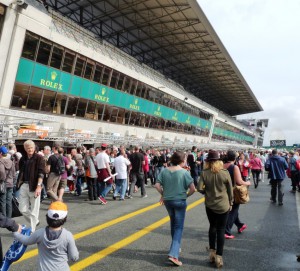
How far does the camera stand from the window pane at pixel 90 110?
78.6 feet

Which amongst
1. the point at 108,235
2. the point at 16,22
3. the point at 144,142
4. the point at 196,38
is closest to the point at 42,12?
the point at 16,22

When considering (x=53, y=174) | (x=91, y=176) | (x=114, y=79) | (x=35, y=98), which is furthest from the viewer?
(x=114, y=79)

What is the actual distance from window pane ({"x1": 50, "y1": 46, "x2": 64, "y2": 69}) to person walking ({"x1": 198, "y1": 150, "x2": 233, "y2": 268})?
58.0 feet

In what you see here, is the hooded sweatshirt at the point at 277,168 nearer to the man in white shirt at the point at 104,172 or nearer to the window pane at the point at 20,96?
the man in white shirt at the point at 104,172

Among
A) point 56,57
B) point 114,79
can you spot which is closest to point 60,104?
point 56,57

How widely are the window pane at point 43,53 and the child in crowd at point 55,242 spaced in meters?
17.7

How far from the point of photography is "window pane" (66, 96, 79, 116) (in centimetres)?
2204

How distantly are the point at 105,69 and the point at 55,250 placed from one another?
2346cm

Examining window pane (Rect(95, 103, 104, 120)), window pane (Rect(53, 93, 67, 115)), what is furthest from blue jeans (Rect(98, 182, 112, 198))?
window pane (Rect(95, 103, 104, 120))

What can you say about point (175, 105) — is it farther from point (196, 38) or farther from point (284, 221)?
point (284, 221)

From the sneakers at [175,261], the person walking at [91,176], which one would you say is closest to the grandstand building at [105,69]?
the person walking at [91,176]

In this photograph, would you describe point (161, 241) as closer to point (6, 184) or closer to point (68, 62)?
point (6, 184)

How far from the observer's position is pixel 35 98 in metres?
19.1


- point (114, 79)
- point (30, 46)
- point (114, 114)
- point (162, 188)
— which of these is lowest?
point (162, 188)
